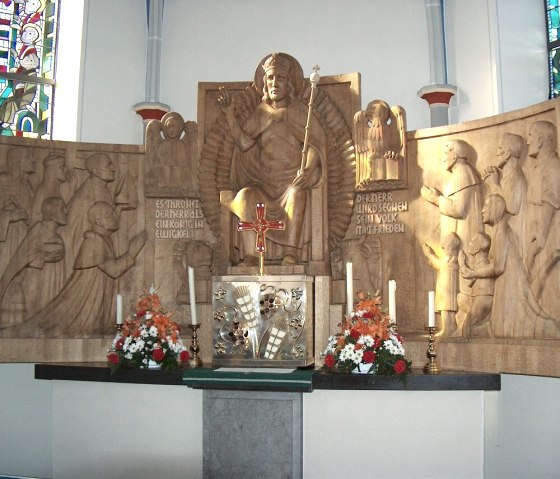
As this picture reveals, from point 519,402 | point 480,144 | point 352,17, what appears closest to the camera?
point 519,402

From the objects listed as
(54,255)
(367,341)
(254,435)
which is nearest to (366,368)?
(367,341)

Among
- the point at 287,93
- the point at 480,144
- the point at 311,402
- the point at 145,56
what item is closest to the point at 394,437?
the point at 311,402

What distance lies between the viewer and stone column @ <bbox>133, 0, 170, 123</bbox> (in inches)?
430

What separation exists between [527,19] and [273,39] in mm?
3440

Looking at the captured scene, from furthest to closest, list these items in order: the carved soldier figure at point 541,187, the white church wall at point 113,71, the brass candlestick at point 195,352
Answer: the white church wall at point 113,71, the brass candlestick at point 195,352, the carved soldier figure at point 541,187

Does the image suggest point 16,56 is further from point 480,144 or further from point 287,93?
point 480,144

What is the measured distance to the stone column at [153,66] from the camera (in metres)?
10.9

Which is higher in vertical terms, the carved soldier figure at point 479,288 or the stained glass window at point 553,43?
the stained glass window at point 553,43

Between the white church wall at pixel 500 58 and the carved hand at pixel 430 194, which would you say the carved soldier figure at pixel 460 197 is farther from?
the white church wall at pixel 500 58

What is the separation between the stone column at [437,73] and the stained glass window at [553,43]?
1245 mm

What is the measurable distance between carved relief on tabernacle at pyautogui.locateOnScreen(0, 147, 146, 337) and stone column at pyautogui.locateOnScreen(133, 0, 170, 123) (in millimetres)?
3059

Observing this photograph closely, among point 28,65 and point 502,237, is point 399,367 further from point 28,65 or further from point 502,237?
point 28,65

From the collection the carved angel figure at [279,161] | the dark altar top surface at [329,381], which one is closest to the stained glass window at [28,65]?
the carved angel figure at [279,161]

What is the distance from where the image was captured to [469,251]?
6.97 meters
